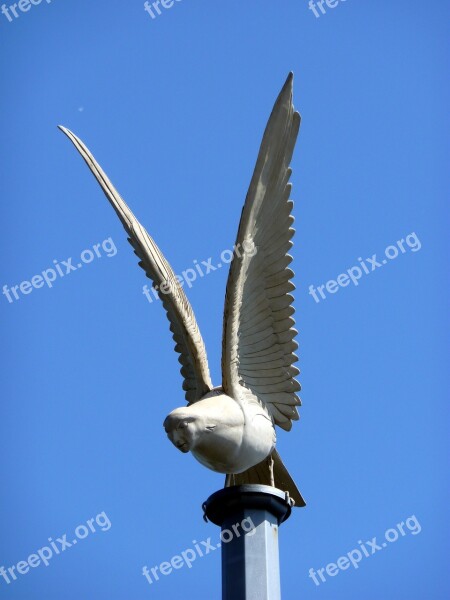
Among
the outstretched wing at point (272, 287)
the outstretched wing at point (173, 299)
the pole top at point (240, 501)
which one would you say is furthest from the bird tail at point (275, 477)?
the pole top at point (240, 501)

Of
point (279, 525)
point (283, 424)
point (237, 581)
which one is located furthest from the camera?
point (283, 424)

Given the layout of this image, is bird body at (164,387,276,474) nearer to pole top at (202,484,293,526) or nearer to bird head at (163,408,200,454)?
bird head at (163,408,200,454)

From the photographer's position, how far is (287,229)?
1338 cm

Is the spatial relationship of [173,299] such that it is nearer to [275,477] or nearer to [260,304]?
[260,304]

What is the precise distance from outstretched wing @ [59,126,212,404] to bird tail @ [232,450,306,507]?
93 cm

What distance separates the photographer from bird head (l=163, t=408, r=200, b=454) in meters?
12.0

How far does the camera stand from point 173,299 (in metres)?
13.2

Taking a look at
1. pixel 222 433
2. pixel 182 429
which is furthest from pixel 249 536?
pixel 182 429

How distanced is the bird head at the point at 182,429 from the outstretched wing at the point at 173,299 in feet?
3.48

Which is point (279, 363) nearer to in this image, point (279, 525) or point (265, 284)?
point (265, 284)

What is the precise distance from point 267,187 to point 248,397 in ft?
6.94

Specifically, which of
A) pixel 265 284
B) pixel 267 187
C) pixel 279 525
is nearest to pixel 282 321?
pixel 265 284

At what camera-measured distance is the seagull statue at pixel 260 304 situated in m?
12.9

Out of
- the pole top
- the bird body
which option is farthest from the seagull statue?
the pole top
